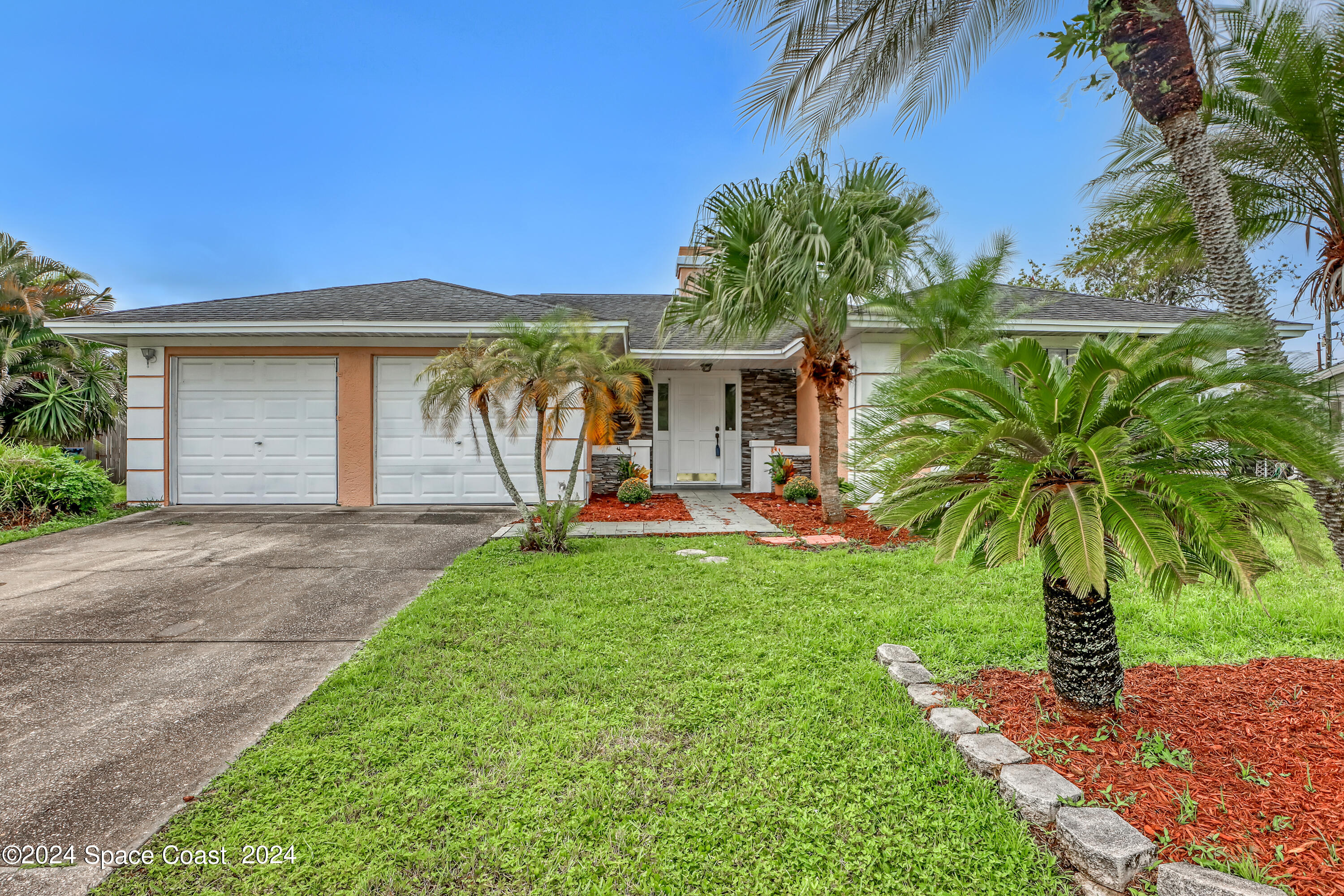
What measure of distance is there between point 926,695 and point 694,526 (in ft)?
16.9

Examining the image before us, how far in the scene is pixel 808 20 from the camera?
166 inches

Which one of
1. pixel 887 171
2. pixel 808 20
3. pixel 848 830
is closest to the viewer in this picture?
pixel 848 830

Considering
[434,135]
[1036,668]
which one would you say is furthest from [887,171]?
[434,135]

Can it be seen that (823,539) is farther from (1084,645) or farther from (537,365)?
(1084,645)

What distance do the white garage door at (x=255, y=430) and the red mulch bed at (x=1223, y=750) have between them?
32.4 feet

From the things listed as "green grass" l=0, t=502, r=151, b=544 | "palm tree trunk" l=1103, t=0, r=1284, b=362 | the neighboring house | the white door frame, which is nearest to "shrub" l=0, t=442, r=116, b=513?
"green grass" l=0, t=502, r=151, b=544

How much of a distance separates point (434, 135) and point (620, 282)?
22.7 ft

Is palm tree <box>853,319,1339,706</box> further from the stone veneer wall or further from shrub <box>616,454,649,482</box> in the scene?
the stone veneer wall

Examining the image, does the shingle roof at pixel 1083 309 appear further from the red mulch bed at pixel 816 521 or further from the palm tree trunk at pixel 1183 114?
the palm tree trunk at pixel 1183 114

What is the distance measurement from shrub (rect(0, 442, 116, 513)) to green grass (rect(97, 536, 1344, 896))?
7.59 metres

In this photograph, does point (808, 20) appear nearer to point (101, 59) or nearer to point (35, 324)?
point (35, 324)

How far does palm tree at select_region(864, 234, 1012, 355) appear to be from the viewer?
6.72m

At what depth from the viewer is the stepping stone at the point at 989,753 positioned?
7.27ft

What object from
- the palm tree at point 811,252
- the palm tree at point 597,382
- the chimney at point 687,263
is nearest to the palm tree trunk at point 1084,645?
the palm tree at point 597,382
